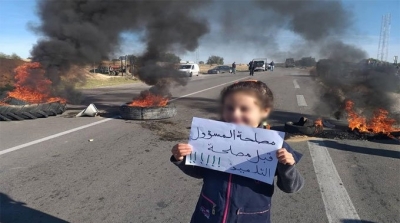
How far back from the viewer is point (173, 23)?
441 inches

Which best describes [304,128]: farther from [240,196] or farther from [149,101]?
[240,196]

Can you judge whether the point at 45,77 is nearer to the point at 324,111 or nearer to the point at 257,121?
the point at 324,111

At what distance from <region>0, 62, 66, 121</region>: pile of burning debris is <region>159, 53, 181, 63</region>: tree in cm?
342

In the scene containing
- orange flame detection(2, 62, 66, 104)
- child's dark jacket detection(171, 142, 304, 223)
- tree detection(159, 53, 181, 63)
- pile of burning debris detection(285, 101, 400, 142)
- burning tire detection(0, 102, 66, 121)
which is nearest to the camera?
child's dark jacket detection(171, 142, 304, 223)

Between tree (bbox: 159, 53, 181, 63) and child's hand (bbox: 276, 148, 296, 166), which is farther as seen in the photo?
tree (bbox: 159, 53, 181, 63)

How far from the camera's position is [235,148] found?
1917 mm

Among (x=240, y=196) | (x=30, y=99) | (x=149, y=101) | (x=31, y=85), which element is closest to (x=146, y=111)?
(x=149, y=101)

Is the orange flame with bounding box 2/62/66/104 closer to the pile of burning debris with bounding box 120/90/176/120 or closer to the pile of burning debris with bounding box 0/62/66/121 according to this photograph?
the pile of burning debris with bounding box 0/62/66/121

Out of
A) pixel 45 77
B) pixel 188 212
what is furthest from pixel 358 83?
pixel 45 77

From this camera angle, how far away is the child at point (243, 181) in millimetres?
1822

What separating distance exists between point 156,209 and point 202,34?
888 centimetres

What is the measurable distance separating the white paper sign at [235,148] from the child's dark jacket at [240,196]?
6cm

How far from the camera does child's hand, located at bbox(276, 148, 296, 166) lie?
1749 millimetres

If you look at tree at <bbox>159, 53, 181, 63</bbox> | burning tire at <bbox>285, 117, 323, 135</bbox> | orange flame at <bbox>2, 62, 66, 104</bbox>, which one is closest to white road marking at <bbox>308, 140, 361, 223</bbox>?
burning tire at <bbox>285, 117, 323, 135</bbox>
